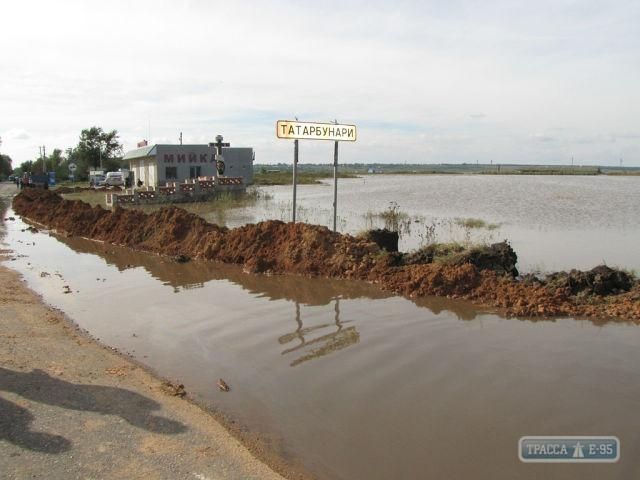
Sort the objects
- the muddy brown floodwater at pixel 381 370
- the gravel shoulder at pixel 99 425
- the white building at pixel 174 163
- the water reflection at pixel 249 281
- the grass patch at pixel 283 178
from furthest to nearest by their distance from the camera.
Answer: the grass patch at pixel 283 178
the white building at pixel 174 163
the water reflection at pixel 249 281
the muddy brown floodwater at pixel 381 370
the gravel shoulder at pixel 99 425

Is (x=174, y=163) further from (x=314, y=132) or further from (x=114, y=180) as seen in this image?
(x=314, y=132)

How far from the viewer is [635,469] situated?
488 centimetres

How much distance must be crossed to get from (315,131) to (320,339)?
23.5 ft

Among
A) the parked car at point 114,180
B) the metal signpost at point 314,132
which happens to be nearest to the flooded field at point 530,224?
the metal signpost at point 314,132

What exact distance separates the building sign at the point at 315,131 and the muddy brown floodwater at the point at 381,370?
169 inches

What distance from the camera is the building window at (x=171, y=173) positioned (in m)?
45.6

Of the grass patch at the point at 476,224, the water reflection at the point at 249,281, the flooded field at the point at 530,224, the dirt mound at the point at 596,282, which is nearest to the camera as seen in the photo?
the dirt mound at the point at 596,282

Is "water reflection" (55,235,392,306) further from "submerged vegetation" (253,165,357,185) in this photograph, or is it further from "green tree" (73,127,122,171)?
"green tree" (73,127,122,171)

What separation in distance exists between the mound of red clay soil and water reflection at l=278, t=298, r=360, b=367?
2466 millimetres

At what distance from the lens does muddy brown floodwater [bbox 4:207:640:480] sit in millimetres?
5184

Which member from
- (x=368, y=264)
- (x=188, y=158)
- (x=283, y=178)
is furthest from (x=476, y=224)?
(x=283, y=178)

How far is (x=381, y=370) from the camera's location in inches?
277

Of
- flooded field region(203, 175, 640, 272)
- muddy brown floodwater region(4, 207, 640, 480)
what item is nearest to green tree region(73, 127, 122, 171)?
flooded field region(203, 175, 640, 272)

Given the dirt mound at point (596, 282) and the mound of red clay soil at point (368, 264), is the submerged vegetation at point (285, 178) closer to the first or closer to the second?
the mound of red clay soil at point (368, 264)
